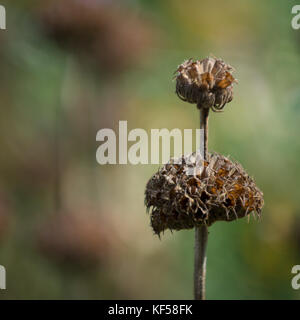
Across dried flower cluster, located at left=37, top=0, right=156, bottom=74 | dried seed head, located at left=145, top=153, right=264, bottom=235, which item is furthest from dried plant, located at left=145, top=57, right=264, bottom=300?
dried flower cluster, located at left=37, top=0, right=156, bottom=74

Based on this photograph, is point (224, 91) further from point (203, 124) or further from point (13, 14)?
point (13, 14)

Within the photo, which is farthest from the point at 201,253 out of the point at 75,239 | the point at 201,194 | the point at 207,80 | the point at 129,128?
the point at 129,128

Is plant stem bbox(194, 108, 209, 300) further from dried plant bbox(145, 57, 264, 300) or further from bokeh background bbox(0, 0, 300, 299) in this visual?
bokeh background bbox(0, 0, 300, 299)

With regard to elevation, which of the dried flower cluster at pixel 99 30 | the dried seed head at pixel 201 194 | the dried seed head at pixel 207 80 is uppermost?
the dried flower cluster at pixel 99 30

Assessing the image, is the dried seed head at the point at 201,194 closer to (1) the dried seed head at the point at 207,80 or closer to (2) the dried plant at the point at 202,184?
(2) the dried plant at the point at 202,184

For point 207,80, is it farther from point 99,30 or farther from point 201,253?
point 99,30

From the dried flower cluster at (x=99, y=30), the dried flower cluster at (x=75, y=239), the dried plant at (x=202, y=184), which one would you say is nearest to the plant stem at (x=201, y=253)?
the dried plant at (x=202, y=184)
